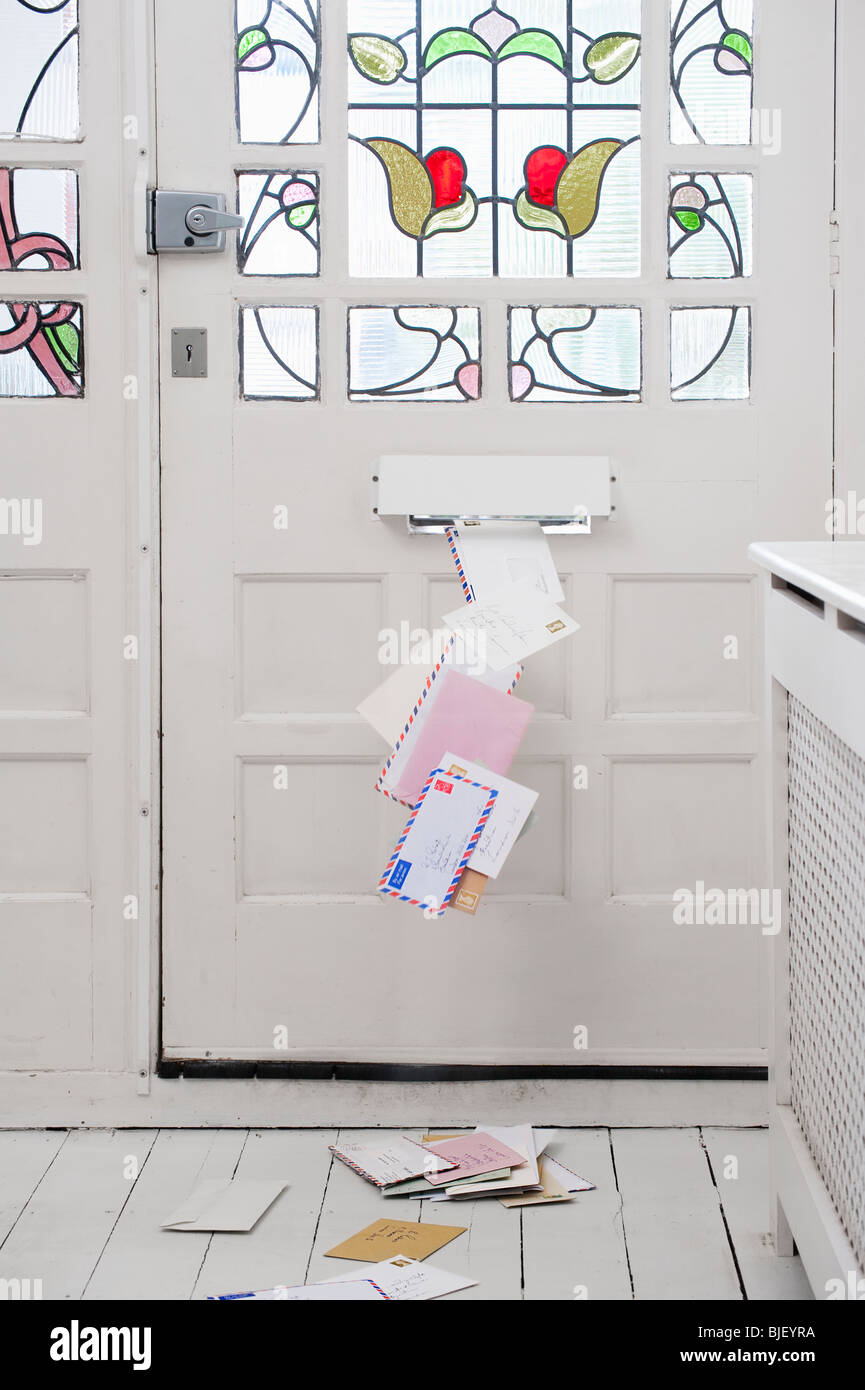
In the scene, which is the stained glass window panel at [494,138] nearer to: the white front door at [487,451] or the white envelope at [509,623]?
the white front door at [487,451]

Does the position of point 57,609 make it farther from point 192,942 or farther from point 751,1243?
point 751,1243

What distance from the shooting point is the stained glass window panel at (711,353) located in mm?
2143

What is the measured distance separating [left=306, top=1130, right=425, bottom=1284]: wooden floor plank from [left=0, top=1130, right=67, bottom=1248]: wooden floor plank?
17.6 inches

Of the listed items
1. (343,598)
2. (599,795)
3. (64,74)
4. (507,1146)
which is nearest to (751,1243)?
(507,1146)

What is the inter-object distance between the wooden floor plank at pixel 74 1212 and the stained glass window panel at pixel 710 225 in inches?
65.2

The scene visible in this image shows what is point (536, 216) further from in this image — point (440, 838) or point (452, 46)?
point (440, 838)

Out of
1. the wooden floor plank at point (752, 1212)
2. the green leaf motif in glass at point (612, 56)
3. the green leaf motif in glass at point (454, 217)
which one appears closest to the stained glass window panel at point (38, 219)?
A: the green leaf motif in glass at point (454, 217)

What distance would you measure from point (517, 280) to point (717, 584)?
0.58 meters

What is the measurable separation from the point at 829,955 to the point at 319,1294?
0.78 metres

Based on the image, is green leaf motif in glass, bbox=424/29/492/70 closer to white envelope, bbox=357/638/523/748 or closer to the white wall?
the white wall

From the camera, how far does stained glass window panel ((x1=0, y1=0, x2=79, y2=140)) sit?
211 centimetres

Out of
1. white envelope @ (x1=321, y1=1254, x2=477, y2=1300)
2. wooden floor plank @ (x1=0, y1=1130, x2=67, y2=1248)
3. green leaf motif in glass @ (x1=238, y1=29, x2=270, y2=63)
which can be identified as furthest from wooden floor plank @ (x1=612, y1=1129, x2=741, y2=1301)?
green leaf motif in glass @ (x1=238, y1=29, x2=270, y2=63)

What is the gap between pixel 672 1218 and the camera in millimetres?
1949
